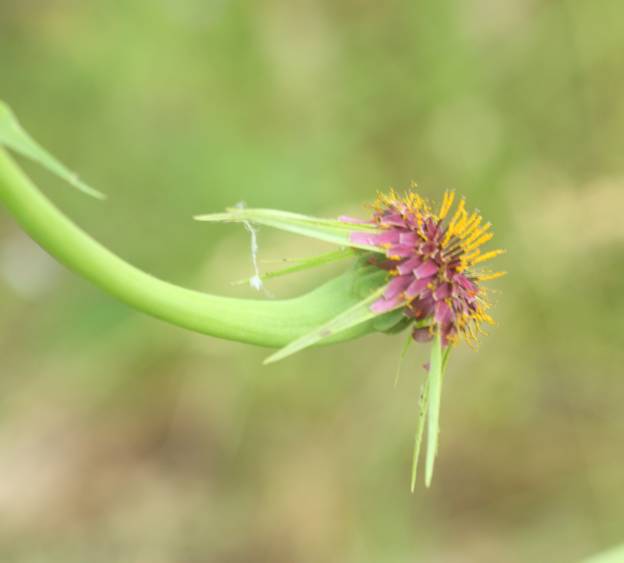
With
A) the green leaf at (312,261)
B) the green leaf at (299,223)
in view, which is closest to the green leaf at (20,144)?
the green leaf at (299,223)

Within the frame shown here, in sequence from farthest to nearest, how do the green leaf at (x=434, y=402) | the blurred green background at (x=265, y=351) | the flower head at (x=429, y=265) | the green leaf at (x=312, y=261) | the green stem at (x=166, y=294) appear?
the blurred green background at (x=265, y=351), the flower head at (x=429, y=265), the green leaf at (x=312, y=261), the green leaf at (x=434, y=402), the green stem at (x=166, y=294)

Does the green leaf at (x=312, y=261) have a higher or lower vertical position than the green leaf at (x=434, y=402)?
higher

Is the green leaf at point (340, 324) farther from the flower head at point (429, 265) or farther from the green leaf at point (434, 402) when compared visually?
the green leaf at point (434, 402)

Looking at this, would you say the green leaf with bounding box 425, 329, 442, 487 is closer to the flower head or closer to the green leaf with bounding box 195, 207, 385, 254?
the flower head

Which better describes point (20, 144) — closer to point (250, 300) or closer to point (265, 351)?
point (250, 300)

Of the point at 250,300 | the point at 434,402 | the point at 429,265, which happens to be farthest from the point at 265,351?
the point at 434,402


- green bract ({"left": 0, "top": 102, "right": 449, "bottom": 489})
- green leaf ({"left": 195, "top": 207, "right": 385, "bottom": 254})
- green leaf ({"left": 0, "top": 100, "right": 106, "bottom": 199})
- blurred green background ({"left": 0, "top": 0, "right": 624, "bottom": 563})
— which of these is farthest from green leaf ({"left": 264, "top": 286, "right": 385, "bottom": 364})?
blurred green background ({"left": 0, "top": 0, "right": 624, "bottom": 563})

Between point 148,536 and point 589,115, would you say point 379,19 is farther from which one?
point 148,536
